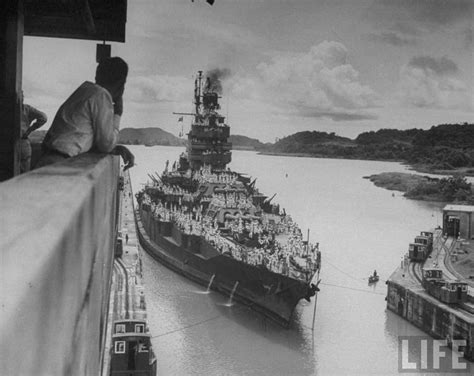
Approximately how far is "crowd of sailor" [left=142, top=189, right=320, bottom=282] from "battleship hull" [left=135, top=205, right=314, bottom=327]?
0.22 meters

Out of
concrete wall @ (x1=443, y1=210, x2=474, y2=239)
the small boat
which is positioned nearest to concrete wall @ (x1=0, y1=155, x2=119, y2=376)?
A: the small boat

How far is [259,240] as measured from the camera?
49.5 feet

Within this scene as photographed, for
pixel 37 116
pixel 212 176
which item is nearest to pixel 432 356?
pixel 37 116

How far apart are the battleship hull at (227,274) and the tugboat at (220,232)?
0.02 meters

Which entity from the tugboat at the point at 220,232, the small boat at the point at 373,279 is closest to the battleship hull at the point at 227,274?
the tugboat at the point at 220,232

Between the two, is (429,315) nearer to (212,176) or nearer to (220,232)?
(220,232)

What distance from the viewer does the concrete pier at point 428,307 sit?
11.5 meters

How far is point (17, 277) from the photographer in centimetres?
37

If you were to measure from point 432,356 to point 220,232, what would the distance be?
6.91 meters

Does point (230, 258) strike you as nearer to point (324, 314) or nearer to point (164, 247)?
point (324, 314)

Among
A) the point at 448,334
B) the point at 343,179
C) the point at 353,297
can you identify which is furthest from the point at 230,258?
the point at 343,179

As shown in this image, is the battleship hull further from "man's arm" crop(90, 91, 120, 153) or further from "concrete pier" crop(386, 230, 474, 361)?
"man's arm" crop(90, 91, 120, 153)

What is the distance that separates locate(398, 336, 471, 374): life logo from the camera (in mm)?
11422

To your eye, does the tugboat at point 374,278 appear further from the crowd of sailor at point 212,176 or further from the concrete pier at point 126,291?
the concrete pier at point 126,291
